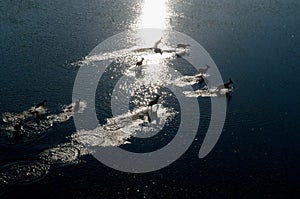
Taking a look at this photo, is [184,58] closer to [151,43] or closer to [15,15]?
[151,43]

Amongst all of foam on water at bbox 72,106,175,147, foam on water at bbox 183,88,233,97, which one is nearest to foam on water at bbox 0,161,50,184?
foam on water at bbox 72,106,175,147

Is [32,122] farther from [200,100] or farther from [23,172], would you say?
[200,100]

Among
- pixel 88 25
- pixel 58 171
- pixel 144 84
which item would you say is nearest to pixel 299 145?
pixel 144 84

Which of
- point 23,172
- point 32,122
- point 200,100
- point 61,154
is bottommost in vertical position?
point 23,172

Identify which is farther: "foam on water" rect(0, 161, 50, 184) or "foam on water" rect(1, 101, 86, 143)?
"foam on water" rect(1, 101, 86, 143)

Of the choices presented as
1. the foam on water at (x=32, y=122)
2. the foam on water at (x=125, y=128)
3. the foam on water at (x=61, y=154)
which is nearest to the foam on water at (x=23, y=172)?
the foam on water at (x=61, y=154)

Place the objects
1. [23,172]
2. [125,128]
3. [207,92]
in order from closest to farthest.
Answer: [23,172] → [125,128] → [207,92]

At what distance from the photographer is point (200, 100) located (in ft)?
109

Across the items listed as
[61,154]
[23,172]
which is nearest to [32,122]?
[61,154]

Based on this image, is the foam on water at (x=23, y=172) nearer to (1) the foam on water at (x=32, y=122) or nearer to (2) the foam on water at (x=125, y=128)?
(1) the foam on water at (x=32, y=122)

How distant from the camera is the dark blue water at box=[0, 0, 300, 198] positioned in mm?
24781

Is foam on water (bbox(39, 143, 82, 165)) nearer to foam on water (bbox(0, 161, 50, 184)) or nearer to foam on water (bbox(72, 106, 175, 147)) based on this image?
foam on water (bbox(0, 161, 50, 184))

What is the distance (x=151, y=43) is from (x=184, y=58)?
439 cm

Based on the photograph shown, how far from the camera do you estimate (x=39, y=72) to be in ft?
114
